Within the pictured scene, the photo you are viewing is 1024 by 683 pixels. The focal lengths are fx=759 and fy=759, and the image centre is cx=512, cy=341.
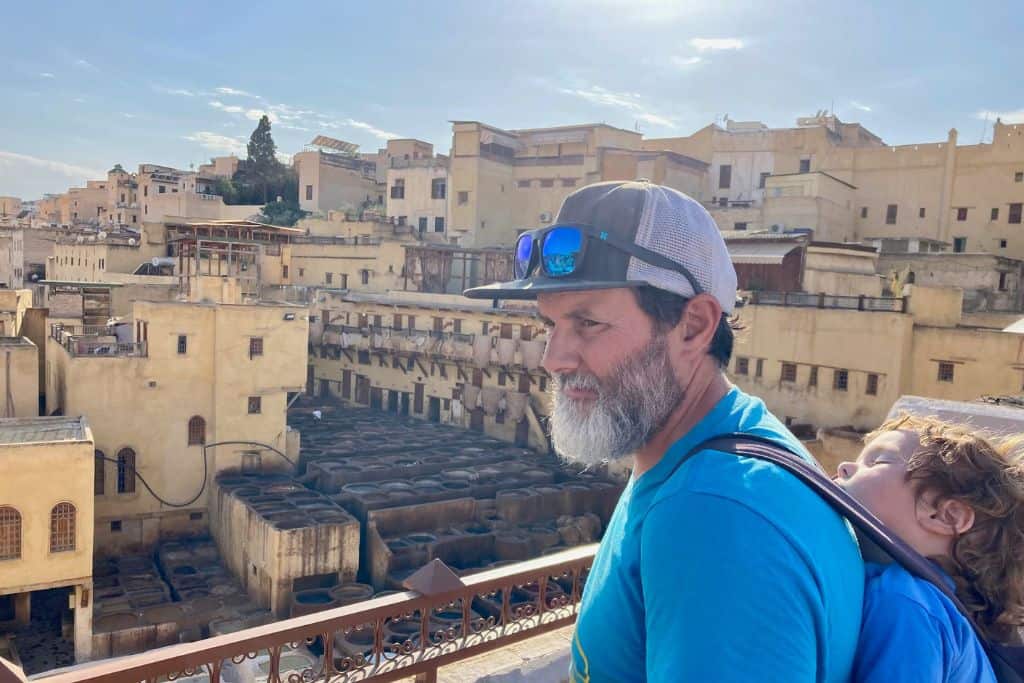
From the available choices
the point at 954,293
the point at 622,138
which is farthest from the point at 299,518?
the point at 622,138

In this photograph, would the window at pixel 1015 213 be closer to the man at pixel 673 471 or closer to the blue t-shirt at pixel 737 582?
the man at pixel 673 471

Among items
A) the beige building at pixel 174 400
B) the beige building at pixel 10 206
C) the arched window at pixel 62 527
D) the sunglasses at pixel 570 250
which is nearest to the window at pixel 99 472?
the beige building at pixel 174 400

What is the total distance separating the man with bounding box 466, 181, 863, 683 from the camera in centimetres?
138

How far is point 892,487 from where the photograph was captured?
1952mm

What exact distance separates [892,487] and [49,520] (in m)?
18.4

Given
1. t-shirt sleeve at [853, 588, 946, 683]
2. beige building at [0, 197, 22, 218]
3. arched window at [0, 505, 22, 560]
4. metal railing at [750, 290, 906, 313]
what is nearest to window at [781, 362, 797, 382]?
metal railing at [750, 290, 906, 313]

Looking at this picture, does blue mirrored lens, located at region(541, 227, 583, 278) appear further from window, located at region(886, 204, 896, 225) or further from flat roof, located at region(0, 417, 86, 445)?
window, located at region(886, 204, 896, 225)

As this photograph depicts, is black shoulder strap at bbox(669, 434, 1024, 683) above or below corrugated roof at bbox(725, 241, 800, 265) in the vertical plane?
below

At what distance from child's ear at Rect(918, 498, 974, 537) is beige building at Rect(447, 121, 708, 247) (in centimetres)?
4248

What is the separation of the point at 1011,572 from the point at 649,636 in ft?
3.30

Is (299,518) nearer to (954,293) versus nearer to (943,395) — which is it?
(943,395)

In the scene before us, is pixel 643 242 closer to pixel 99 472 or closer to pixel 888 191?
pixel 99 472

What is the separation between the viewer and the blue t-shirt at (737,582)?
1.35 metres

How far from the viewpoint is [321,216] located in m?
51.3
